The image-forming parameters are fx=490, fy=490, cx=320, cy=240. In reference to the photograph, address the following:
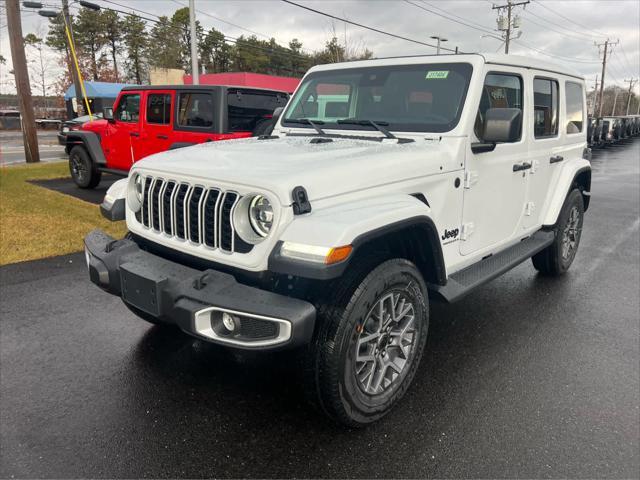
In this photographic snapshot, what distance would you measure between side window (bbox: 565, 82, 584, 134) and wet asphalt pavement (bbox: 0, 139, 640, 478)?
5.97ft

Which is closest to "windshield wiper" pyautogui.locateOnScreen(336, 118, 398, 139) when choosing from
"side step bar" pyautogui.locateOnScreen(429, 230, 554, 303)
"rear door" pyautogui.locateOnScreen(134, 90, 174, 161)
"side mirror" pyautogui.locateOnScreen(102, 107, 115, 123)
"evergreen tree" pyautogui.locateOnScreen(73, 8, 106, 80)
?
"side step bar" pyautogui.locateOnScreen(429, 230, 554, 303)

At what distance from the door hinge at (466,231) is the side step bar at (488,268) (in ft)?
0.84

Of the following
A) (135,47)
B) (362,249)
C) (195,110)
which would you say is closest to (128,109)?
(195,110)

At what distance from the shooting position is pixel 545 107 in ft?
14.2

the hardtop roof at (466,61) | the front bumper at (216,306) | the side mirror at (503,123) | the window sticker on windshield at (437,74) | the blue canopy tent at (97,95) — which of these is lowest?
the front bumper at (216,306)

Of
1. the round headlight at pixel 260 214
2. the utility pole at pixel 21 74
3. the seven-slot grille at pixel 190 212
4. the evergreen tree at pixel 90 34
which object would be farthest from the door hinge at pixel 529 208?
the evergreen tree at pixel 90 34

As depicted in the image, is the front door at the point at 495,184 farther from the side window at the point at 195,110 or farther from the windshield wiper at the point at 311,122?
the side window at the point at 195,110

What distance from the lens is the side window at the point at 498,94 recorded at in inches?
132

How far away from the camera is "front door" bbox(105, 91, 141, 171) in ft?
29.6

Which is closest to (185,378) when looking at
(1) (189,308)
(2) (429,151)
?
(1) (189,308)

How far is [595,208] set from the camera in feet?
31.7

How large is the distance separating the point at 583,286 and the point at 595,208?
17.8 feet

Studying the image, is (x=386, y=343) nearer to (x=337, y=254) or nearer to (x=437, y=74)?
(x=337, y=254)

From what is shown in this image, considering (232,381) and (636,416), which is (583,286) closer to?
(636,416)
